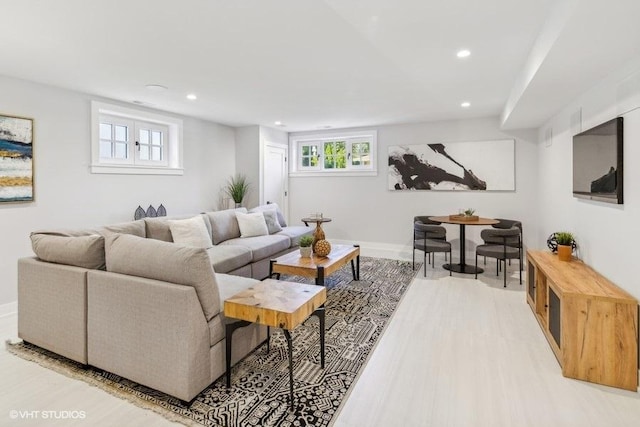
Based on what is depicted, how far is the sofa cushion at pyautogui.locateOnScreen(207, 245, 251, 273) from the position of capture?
11.1 ft

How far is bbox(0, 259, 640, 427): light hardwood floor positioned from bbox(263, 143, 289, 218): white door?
4.12 meters

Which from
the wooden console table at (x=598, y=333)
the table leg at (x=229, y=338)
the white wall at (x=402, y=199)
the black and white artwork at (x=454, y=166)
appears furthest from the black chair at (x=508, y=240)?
the table leg at (x=229, y=338)

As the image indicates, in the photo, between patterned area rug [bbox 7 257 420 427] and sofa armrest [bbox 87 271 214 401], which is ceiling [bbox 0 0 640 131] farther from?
patterned area rug [bbox 7 257 420 427]

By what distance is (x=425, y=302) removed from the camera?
3486mm

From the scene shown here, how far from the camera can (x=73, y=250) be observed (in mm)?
2248

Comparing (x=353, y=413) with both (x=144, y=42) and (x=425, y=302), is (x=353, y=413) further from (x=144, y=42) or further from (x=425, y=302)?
(x=144, y=42)

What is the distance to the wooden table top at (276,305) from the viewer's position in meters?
1.86

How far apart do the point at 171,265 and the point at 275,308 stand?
66 centimetres

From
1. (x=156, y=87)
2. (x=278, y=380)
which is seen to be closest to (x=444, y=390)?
(x=278, y=380)

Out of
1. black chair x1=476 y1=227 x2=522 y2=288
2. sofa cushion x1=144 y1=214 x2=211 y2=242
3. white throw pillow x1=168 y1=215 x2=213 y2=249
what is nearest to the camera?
sofa cushion x1=144 y1=214 x2=211 y2=242

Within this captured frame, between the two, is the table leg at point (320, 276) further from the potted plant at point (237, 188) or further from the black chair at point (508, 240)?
the potted plant at point (237, 188)

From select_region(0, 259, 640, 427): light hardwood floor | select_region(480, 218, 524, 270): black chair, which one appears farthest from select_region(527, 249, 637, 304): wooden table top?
select_region(480, 218, 524, 270): black chair

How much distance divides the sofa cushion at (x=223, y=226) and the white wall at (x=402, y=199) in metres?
2.40

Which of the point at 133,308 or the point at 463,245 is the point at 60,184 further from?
the point at 463,245
